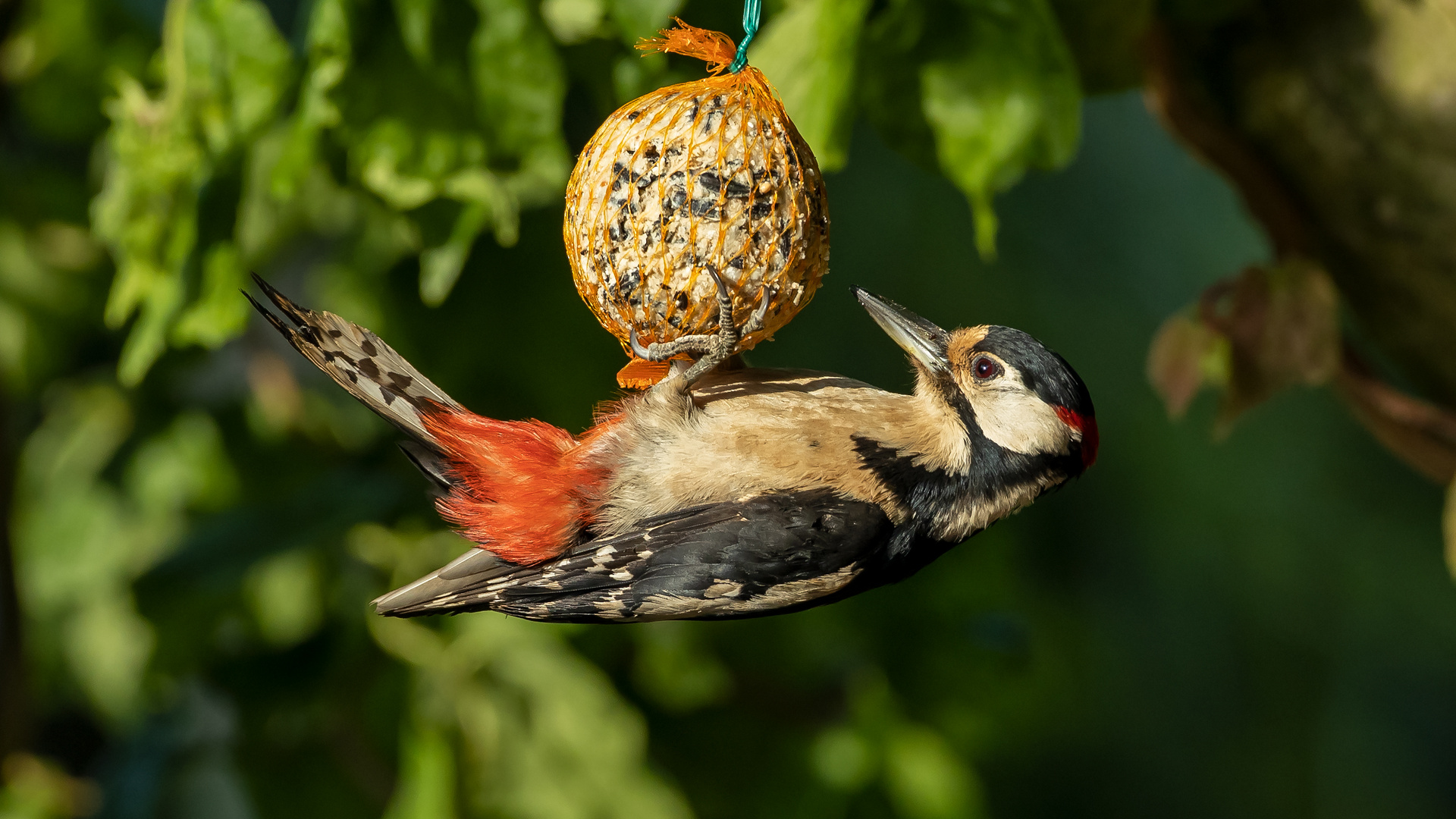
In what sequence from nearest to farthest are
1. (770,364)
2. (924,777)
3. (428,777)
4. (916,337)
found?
(916,337), (428,777), (924,777), (770,364)

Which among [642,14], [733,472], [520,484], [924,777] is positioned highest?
[642,14]

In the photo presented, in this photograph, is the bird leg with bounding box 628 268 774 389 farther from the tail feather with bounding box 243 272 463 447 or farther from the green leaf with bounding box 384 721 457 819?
the green leaf with bounding box 384 721 457 819

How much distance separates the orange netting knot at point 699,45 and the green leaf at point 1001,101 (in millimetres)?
418

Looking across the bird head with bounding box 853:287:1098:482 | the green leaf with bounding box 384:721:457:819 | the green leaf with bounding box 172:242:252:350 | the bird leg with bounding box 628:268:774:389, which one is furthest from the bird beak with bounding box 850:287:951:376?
the green leaf with bounding box 384:721:457:819

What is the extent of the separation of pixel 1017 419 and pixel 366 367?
0.62m

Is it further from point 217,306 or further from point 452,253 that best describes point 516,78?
point 217,306

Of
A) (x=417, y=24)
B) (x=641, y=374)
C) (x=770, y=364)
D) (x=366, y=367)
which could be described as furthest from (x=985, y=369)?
(x=770, y=364)

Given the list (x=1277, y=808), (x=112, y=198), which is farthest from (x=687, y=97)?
(x=1277, y=808)

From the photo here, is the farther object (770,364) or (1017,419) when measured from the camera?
(770,364)

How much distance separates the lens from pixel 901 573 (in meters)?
1.08

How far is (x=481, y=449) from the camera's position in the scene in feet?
3.73

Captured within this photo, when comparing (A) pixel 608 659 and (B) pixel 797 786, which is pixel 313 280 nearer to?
(A) pixel 608 659

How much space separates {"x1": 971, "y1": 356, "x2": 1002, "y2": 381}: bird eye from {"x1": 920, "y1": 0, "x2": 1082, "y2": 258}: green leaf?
35cm

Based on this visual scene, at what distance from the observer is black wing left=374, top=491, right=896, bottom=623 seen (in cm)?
100
